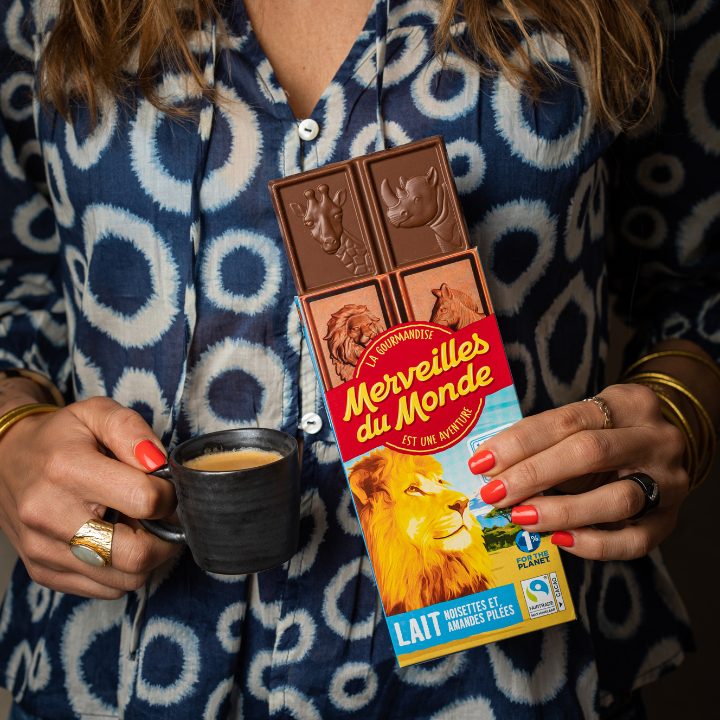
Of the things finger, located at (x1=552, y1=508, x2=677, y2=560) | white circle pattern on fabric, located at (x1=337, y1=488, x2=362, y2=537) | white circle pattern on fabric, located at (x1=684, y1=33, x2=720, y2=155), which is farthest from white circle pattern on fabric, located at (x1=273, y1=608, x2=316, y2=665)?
white circle pattern on fabric, located at (x1=684, y1=33, x2=720, y2=155)

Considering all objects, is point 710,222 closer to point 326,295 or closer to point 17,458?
point 326,295

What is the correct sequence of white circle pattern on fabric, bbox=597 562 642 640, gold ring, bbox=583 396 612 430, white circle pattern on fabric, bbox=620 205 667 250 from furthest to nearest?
1. white circle pattern on fabric, bbox=620 205 667 250
2. white circle pattern on fabric, bbox=597 562 642 640
3. gold ring, bbox=583 396 612 430

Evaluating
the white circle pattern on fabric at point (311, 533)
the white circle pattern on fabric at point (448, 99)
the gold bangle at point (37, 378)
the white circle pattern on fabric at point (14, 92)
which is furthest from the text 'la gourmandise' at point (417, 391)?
the white circle pattern on fabric at point (14, 92)

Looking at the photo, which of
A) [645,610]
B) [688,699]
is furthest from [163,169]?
[688,699]

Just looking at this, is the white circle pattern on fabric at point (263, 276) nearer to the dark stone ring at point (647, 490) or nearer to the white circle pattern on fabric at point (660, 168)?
the dark stone ring at point (647, 490)

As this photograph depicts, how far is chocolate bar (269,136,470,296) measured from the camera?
2.05 feet

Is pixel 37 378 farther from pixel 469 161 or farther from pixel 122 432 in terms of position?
pixel 469 161

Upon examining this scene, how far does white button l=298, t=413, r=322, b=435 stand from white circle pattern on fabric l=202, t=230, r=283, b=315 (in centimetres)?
14

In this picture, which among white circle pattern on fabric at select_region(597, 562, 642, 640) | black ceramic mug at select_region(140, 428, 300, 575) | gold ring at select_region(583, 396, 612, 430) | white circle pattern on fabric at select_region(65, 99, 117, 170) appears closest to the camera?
black ceramic mug at select_region(140, 428, 300, 575)

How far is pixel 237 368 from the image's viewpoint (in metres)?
0.77

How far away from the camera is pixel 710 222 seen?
3.19ft

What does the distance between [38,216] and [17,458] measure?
1.43 ft

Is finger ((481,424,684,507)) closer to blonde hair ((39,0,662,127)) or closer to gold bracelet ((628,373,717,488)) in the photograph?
gold bracelet ((628,373,717,488))

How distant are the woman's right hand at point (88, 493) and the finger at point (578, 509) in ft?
1.21
